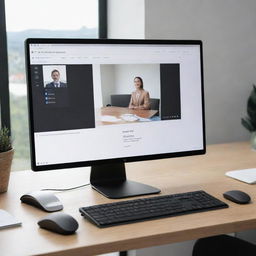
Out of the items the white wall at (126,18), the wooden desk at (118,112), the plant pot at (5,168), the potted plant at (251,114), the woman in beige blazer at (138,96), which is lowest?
the plant pot at (5,168)

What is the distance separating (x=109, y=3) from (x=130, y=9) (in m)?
0.23

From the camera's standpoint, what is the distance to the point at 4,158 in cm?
145

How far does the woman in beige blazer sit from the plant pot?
0.40 m

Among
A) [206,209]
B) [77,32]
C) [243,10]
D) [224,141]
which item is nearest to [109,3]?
[77,32]

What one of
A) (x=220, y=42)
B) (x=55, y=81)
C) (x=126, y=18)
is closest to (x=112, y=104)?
(x=55, y=81)

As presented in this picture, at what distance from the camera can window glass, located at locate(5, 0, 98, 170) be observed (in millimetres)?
2221

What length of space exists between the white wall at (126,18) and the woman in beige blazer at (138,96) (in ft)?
2.20

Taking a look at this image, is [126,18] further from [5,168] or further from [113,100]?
[5,168]

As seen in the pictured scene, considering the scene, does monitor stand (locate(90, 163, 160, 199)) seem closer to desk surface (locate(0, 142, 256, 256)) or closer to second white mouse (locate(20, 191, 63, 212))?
desk surface (locate(0, 142, 256, 256))

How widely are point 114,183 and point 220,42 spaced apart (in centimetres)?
104

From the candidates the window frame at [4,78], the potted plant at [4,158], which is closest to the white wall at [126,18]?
the window frame at [4,78]

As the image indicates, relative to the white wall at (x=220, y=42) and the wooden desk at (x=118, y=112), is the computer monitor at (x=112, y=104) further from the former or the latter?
the white wall at (x=220, y=42)

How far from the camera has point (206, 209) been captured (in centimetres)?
134

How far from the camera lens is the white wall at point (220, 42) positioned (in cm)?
213
